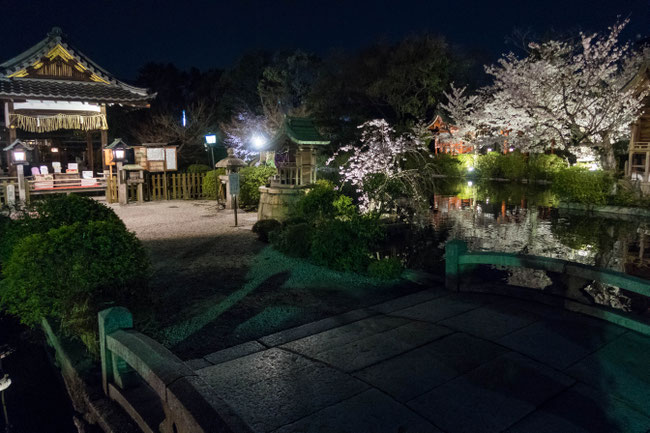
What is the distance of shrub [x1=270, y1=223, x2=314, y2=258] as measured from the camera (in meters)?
9.95

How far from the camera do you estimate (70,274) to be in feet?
18.0

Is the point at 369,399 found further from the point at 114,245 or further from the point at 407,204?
the point at 407,204

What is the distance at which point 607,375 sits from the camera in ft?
14.5

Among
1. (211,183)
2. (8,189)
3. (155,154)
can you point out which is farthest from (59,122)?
(211,183)

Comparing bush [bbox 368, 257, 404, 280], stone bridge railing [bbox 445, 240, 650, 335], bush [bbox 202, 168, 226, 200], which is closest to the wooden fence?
bush [bbox 202, 168, 226, 200]

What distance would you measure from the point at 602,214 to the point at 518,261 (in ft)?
48.1

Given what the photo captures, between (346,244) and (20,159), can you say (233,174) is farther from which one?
(20,159)

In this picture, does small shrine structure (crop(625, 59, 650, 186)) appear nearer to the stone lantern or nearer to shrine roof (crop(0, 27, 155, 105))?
the stone lantern

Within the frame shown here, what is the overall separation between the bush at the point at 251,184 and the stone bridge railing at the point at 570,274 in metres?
12.9

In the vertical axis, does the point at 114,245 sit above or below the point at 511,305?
above

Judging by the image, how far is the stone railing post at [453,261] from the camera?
7121mm

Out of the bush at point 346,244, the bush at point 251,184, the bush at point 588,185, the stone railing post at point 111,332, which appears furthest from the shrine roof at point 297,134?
the bush at point 588,185

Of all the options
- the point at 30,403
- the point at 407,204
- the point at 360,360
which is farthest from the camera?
the point at 407,204

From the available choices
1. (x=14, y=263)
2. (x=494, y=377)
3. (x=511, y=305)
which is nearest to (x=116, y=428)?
(x=14, y=263)
